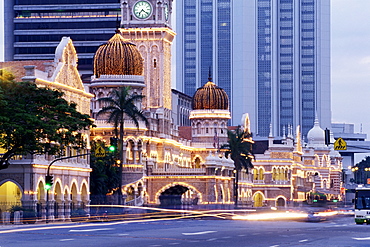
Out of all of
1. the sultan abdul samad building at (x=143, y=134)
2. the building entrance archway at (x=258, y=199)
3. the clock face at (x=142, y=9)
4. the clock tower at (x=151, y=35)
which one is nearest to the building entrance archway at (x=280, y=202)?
the building entrance archway at (x=258, y=199)

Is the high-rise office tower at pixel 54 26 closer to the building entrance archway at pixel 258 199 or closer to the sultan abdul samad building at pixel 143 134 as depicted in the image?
the building entrance archway at pixel 258 199

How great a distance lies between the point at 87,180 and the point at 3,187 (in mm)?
9493

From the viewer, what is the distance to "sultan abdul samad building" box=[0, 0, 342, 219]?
83125 millimetres

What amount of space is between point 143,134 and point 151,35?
19.9 m

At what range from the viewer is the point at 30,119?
68.6m

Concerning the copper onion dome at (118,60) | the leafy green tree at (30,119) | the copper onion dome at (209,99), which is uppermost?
the copper onion dome at (118,60)

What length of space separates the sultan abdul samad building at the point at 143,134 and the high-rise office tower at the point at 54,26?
129 feet

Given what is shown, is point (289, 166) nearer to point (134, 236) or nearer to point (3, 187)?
point (3, 187)

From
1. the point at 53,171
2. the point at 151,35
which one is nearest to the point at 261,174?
the point at 151,35

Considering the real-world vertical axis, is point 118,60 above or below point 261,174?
above

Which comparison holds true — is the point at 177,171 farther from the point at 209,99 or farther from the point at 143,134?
the point at 209,99

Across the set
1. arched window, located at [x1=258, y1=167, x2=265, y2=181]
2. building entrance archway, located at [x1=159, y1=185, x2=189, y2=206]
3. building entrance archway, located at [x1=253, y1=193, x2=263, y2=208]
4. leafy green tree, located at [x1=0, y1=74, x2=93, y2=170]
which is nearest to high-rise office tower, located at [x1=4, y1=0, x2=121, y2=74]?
arched window, located at [x1=258, y1=167, x2=265, y2=181]

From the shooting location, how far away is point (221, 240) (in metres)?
46.8

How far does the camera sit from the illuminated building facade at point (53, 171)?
7794 cm
